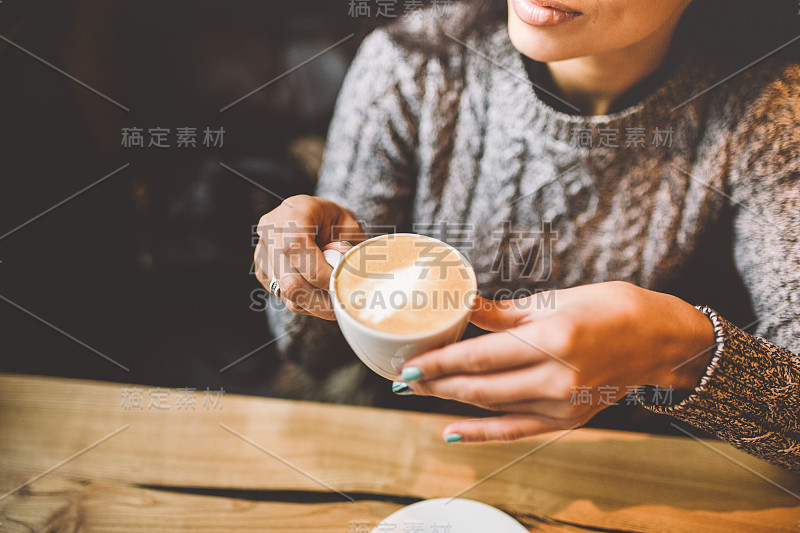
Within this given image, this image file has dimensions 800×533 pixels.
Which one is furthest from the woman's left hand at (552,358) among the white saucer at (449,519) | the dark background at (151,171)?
the dark background at (151,171)

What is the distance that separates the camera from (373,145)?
0.88 meters

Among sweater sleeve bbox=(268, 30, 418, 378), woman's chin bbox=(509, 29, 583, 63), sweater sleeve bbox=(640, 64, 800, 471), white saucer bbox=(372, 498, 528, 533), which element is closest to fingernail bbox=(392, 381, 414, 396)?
white saucer bbox=(372, 498, 528, 533)

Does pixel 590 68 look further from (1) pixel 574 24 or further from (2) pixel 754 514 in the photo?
(2) pixel 754 514

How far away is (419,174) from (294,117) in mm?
321

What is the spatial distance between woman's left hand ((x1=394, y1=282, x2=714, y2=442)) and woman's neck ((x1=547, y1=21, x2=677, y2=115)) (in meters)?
0.42

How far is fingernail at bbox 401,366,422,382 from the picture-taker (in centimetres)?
44

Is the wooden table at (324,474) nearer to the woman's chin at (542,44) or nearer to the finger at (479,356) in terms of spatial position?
the finger at (479,356)

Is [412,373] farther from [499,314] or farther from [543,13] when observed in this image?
[543,13]

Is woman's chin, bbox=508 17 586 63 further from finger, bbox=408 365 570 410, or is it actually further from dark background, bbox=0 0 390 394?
finger, bbox=408 365 570 410

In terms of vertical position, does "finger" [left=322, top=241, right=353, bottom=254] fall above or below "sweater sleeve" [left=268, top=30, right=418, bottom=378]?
below

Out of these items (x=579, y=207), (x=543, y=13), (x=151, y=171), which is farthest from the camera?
(x=151, y=171)

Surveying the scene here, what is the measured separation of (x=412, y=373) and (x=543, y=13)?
0.57m

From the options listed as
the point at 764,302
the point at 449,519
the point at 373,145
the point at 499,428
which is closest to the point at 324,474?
the point at 449,519

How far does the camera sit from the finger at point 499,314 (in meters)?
0.49
